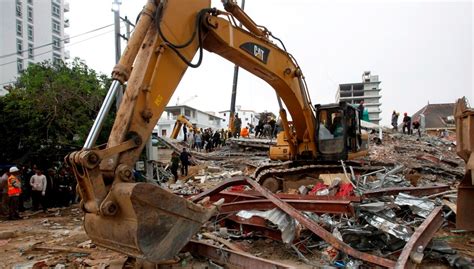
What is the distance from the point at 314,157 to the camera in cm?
960

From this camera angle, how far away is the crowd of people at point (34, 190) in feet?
34.8

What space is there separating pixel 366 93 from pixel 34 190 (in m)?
46.1

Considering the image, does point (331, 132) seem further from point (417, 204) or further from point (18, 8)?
point (18, 8)

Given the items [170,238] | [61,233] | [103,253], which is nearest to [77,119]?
[61,233]

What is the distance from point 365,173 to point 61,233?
715cm

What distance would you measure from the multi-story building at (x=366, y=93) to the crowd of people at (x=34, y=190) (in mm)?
39220

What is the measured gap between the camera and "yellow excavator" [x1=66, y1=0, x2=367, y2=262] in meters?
3.86

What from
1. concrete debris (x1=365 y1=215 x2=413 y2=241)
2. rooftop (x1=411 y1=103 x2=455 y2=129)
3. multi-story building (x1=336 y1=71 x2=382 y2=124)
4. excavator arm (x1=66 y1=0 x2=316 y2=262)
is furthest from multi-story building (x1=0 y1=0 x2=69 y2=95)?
concrete debris (x1=365 y1=215 x2=413 y2=241)

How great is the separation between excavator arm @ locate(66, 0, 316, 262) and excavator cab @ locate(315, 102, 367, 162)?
374 cm

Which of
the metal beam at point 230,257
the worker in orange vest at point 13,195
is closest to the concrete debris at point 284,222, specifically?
the metal beam at point 230,257

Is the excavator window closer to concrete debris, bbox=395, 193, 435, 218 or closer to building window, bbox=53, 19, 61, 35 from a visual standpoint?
concrete debris, bbox=395, 193, 435, 218

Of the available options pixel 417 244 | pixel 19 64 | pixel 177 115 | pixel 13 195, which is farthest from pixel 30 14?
pixel 417 244

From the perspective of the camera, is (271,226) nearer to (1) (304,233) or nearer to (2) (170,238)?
(1) (304,233)

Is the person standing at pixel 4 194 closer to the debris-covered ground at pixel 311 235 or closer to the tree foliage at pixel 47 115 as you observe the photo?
the tree foliage at pixel 47 115
